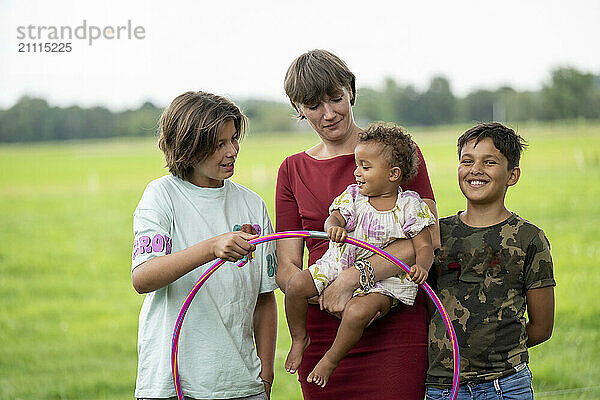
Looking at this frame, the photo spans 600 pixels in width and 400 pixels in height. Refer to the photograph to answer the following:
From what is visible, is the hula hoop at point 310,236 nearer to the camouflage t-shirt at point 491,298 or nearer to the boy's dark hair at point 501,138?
the camouflage t-shirt at point 491,298

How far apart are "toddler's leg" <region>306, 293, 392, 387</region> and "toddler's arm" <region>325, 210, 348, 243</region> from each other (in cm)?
22

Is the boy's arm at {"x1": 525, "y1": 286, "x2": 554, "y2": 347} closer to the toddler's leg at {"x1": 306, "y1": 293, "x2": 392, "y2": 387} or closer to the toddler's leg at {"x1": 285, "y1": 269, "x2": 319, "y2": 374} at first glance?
the toddler's leg at {"x1": 306, "y1": 293, "x2": 392, "y2": 387}

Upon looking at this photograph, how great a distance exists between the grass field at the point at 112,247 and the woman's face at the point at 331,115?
2.73 m

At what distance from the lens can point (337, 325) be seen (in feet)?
7.88

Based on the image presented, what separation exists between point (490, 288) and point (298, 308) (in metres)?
0.59

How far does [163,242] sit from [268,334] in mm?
505

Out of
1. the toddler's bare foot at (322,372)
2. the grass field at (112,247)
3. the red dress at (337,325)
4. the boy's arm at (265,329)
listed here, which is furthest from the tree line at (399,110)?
the toddler's bare foot at (322,372)

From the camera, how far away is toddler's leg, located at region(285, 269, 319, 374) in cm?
234

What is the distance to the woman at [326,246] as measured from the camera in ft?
7.66

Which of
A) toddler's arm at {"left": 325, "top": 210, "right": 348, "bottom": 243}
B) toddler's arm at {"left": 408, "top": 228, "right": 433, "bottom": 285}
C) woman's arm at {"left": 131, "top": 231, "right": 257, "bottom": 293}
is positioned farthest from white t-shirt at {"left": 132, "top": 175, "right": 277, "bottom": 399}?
toddler's arm at {"left": 408, "top": 228, "right": 433, "bottom": 285}

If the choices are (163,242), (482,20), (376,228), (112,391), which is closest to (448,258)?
(376,228)

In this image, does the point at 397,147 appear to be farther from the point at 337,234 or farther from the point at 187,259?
the point at 187,259

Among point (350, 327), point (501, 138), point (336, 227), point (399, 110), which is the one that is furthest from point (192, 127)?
point (399, 110)

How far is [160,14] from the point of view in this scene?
6.81 metres
